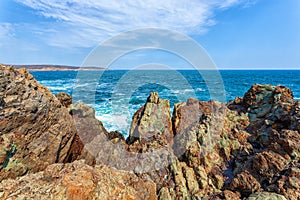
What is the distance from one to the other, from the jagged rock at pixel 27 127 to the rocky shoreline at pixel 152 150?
0.07 feet

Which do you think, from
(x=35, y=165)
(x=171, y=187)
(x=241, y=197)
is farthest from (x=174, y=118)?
(x=35, y=165)

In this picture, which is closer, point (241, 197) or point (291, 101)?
point (241, 197)

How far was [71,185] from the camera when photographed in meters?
3.51

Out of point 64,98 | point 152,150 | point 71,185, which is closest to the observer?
point 71,185

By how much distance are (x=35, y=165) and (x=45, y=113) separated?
4.62ft

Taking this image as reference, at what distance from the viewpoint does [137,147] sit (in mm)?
7449

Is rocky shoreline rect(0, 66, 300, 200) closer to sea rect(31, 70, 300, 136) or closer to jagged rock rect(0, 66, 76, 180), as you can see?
jagged rock rect(0, 66, 76, 180)

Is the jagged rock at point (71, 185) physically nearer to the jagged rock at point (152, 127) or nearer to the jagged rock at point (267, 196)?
the jagged rock at point (267, 196)

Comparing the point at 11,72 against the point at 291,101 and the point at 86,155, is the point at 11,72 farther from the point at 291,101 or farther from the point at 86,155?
the point at 291,101

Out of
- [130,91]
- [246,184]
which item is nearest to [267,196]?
[246,184]

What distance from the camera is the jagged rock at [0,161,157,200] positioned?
343 centimetres

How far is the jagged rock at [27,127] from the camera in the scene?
4625mm

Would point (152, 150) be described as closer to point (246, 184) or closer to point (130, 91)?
point (246, 184)

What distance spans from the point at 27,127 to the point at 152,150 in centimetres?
387
